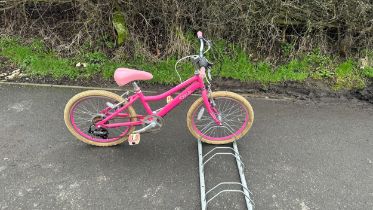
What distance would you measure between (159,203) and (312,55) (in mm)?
3830

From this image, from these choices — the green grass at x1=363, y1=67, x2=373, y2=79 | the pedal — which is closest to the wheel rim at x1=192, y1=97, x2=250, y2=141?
the pedal

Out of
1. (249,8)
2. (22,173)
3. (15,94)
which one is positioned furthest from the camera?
(249,8)

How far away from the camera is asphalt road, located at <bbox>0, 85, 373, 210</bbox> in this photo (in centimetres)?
342

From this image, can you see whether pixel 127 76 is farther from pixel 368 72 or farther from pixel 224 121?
pixel 368 72

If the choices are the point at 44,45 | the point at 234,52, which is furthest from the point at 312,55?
the point at 44,45

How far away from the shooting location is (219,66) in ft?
18.3

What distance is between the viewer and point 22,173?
367 centimetres

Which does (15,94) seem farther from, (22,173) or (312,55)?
(312,55)

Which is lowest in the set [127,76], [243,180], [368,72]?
[243,180]

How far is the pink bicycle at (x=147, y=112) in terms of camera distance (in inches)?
142

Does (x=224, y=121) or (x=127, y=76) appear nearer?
(x=127, y=76)

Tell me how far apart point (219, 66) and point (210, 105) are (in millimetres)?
1920

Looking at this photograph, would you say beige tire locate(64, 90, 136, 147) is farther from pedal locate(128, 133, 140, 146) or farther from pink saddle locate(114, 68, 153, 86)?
pink saddle locate(114, 68, 153, 86)

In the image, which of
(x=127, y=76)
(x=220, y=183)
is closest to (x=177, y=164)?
(x=220, y=183)
